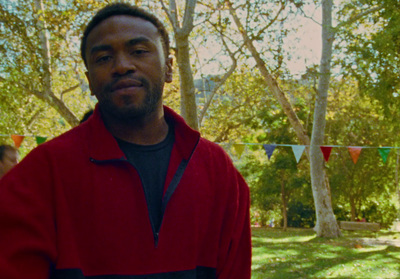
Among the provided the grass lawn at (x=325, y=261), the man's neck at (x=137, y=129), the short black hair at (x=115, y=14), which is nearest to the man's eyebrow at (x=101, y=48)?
the short black hair at (x=115, y=14)

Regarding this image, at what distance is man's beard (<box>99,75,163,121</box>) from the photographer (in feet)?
5.56

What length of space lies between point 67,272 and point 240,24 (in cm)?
1539

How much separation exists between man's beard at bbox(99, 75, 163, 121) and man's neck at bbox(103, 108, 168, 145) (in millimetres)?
24

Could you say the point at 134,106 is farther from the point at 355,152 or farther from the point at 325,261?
the point at 355,152

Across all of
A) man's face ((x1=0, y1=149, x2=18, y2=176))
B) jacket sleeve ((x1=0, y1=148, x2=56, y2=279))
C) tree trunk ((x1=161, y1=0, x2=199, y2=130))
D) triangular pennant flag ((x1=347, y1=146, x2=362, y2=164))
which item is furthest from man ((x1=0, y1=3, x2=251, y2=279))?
triangular pennant flag ((x1=347, y1=146, x2=362, y2=164))

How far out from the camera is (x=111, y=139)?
1658 mm

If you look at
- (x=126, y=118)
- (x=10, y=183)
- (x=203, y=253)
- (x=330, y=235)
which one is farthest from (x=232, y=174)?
(x=330, y=235)

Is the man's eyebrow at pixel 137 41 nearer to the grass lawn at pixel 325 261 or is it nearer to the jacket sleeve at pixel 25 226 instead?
the jacket sleeve at pixel 25 226

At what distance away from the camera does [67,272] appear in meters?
1.45

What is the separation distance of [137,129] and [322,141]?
55.5 ft

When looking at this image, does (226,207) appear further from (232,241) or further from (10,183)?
(10,183)

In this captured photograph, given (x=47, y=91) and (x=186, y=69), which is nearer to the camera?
(x=186, y=69)

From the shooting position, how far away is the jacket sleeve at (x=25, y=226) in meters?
1.40

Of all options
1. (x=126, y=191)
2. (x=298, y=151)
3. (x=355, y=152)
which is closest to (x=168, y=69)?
(x=126, y=191)
